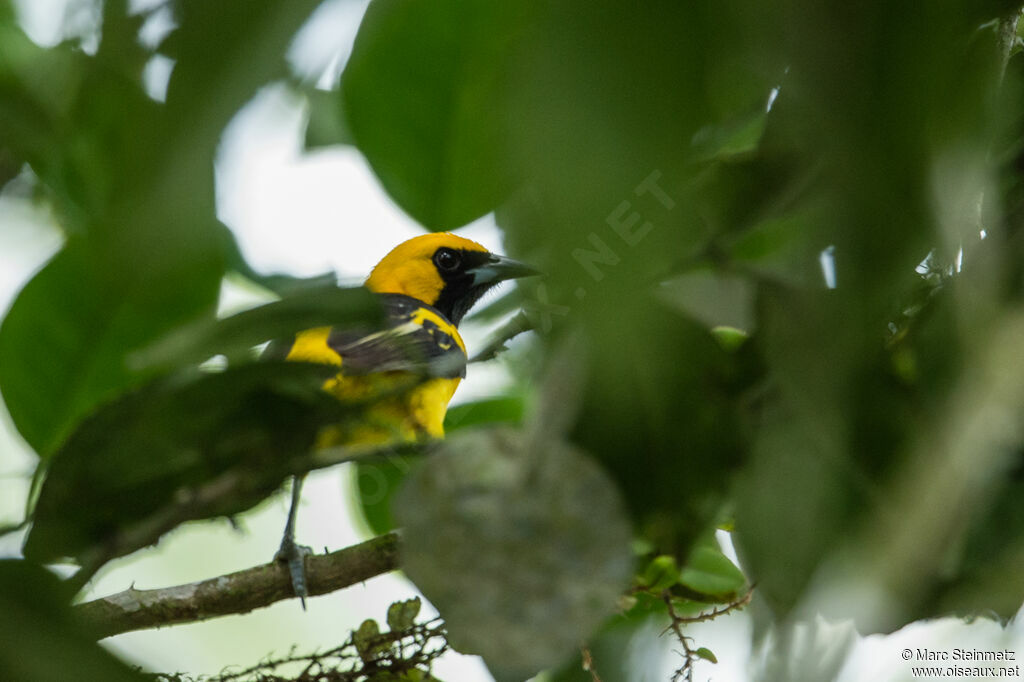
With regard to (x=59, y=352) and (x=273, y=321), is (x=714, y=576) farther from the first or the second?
(x=59, y=352)

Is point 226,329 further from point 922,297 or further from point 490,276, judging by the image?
point 490,276

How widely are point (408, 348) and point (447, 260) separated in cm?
344

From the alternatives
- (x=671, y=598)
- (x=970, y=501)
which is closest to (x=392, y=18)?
(x=970, y=501)

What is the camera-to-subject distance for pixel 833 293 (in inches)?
19.3

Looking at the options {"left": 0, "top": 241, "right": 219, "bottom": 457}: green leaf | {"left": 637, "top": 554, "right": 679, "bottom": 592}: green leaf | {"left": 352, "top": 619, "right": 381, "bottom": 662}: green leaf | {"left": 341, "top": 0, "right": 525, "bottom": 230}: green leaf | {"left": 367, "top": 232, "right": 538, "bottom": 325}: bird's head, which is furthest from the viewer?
{"left": 367, "top": 232, "right": 538, "bottom": 325}: bird's head

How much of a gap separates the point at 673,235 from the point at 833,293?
0.10m

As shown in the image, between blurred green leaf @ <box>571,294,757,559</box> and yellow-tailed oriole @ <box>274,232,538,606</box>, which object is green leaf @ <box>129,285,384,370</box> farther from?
blurred green leaf @ <box>571,294,757,559</box>

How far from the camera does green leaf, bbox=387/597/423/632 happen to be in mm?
1588

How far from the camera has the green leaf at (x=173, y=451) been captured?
679 millimetres

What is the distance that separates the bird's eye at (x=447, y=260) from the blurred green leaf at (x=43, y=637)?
3769mm

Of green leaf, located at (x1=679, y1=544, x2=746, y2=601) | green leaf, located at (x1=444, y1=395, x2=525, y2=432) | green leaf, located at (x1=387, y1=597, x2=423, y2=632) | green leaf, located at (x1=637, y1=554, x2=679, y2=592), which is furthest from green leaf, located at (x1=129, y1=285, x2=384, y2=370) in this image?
green leaf, located at (x1=387, y1=597, x2=423, y2=632)

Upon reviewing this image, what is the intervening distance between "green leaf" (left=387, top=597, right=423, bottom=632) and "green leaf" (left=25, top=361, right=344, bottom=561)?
3.08ft

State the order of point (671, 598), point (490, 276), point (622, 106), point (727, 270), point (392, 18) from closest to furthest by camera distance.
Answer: point (622, 106) < point (727, 270) < point (392, 18) < point (671, 598) < point (490, 276)

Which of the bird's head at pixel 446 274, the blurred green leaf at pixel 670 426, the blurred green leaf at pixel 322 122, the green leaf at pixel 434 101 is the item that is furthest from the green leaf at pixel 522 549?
the bird's head at pixel 446 274
